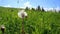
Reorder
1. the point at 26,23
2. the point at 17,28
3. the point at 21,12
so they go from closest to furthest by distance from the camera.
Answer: the point at 21,12 → the point at 17,28 → the point at 26,23

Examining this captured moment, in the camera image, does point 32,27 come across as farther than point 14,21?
No

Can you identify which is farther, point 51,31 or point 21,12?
point 51,31

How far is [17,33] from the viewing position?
4.55 metres

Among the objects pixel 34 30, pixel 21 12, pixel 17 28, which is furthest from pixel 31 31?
pixel 21 12

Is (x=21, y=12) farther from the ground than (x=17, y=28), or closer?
farther from the ground

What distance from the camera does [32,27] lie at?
195 inches

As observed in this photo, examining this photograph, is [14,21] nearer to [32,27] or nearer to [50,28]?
[32,27]

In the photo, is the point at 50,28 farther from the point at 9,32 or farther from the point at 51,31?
the point at 9,32

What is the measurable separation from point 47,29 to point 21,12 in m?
1.51

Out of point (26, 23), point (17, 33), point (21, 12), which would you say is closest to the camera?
point (21, 12)

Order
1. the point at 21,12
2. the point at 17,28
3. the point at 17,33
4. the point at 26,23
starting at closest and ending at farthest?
the point at 21,12
the point at 17,33
the point at 17,28
the point at 26,23

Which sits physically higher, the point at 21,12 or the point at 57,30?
the point at 21,12

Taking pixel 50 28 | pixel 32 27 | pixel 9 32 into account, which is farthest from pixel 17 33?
pixel 50 28

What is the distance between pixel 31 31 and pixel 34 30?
0.41ft
